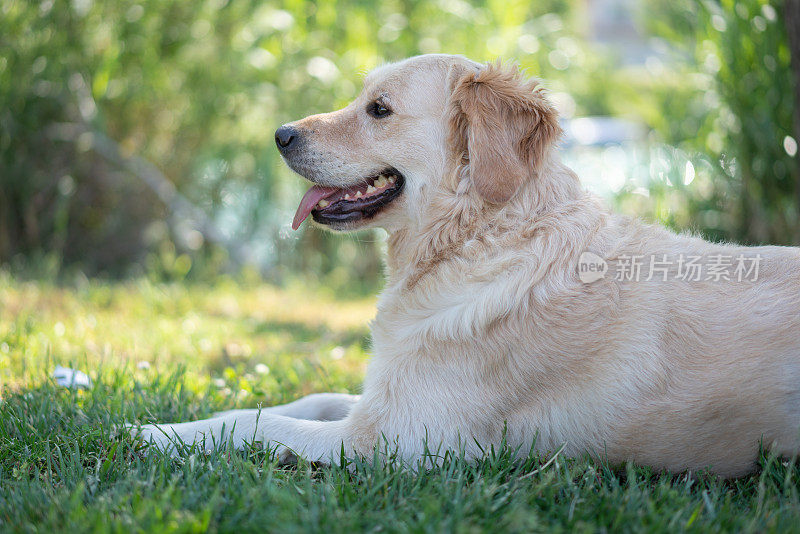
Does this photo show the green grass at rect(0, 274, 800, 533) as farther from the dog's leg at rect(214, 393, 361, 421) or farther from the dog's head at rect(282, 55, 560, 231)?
the dog's head at rect(282, 55, 560, 231)

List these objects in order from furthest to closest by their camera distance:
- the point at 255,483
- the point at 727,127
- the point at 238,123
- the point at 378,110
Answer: the point at 238,123 < the point at 727,127 < the point at 378,110 < the point at 255,483

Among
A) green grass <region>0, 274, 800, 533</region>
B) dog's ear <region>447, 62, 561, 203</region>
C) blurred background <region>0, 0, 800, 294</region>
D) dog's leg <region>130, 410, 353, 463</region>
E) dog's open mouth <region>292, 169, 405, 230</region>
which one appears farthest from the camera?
blurred background <region>0, 0, 800, 294</region>

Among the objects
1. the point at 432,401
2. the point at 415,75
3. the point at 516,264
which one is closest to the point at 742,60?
the point at 415,75

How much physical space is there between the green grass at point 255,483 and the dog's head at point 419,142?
0.97 m

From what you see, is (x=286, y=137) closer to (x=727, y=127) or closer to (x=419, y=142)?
(x=419, y=142)

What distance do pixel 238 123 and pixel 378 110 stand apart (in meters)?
4.42

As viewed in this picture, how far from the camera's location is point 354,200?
2.86 metres

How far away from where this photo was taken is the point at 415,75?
2.84 metres

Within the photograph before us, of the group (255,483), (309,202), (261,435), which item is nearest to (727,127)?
(309,202)

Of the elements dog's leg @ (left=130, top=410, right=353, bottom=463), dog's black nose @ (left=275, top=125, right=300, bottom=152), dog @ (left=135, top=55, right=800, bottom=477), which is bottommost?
dog's leg @ (left=130, top=410, right=353, bottom=463)

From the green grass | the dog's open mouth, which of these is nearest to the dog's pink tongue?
the dog's open mouth

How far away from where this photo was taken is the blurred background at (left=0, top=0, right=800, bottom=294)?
18.2 ft

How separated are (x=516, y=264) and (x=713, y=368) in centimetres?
71

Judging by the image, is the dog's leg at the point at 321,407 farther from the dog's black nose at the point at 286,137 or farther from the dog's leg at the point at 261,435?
the dog's black nose at the point at 286,137
